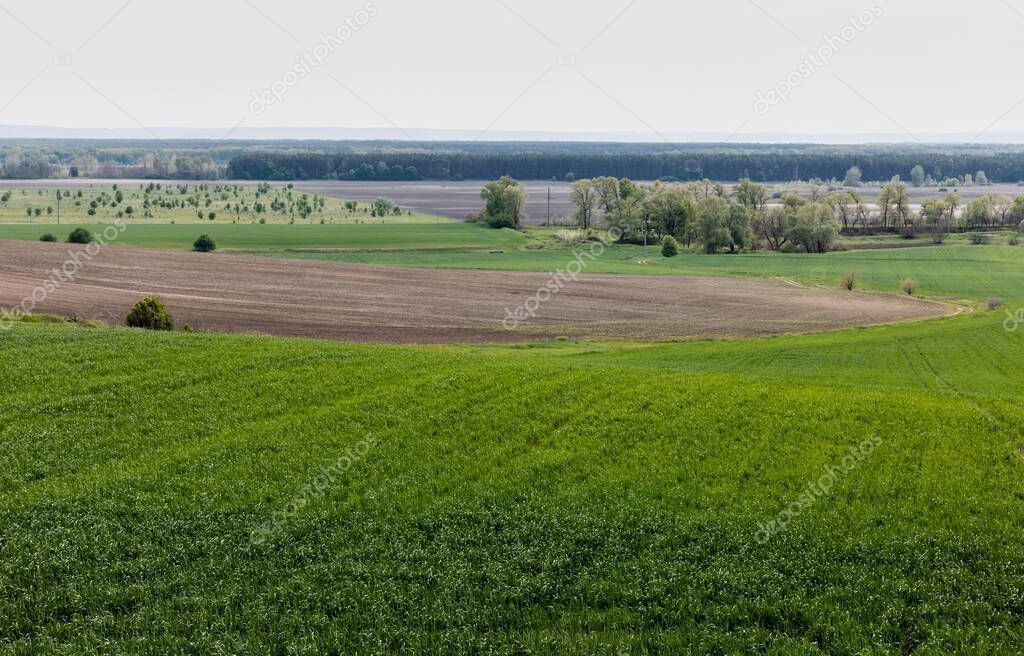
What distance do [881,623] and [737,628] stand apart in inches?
89.5

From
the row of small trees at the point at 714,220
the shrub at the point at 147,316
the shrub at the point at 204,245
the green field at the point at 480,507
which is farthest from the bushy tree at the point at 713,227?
the green field at the point at 480,507

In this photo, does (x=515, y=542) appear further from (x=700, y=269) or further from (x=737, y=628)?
(x=700, y=269)

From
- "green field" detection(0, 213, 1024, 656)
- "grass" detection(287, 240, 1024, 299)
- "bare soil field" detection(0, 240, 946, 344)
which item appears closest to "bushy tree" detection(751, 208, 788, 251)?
"grass" detection(287, 240, 1024, 299)

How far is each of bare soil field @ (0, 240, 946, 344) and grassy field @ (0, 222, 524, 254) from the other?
24300 millimetres

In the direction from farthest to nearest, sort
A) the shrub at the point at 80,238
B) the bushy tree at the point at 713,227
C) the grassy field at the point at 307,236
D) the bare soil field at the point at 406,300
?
the bushy tree at the point at 713,227 → the grassy field at the point at 307,236 → the shrub at the point at 80,238 → the bare soil field at the point at 406,300

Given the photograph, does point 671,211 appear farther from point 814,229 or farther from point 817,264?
point 817,264

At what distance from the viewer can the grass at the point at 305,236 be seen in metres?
105

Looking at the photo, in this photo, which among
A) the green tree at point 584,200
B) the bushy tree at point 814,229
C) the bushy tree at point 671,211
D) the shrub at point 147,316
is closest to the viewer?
the shrub at point 147,316

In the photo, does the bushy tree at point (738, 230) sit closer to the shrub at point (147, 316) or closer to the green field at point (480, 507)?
the shrub at point (147, 316)

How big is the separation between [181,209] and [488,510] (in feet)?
505

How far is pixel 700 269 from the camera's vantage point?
9844 centimetres

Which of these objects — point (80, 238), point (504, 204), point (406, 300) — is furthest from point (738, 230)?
point (80, 238)

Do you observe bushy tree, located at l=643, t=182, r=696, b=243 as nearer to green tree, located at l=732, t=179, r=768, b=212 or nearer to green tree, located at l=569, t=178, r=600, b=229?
green tree, located at l=569, t=178, r=600, b=229

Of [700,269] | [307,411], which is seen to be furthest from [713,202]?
[307,411]
